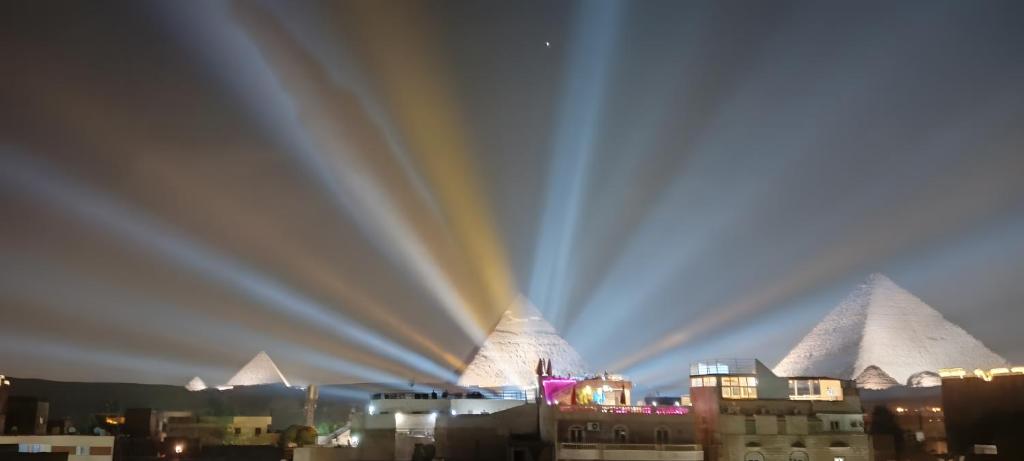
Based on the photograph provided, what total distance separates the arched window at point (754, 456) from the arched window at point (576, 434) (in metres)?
7.11

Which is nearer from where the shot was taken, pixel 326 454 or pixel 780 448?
pixel 780 448

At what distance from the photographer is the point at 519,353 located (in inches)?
4213

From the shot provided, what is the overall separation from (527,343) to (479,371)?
373 inches

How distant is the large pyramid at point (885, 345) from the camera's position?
107 metres

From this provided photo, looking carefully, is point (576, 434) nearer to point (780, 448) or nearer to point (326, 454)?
point (780, 448)

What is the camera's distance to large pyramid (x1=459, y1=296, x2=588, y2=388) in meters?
101

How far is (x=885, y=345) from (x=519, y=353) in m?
51.4

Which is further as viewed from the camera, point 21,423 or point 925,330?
point 925,330

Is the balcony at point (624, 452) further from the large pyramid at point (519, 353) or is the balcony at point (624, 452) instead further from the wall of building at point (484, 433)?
the large pyramid at point (519, 353)

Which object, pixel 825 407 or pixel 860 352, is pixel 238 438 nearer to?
pixel 825 407

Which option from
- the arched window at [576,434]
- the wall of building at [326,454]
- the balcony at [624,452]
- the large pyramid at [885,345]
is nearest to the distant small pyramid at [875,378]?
the large pyramid at [885,345]

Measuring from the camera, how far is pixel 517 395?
56062mm

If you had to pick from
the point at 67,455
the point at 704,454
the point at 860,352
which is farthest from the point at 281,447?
the point at 860,352

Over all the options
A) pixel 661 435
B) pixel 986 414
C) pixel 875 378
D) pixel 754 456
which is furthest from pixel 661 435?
pixel 875 378
